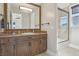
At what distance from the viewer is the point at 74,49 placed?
76.0 inches

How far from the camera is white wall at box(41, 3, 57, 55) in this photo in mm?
1953

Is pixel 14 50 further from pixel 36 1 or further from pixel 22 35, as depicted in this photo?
→ pixel 36 1

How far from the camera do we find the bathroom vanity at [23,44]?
1.88 m

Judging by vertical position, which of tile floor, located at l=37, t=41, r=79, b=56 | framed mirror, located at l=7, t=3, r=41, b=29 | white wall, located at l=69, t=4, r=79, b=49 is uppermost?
framed mirror, located at l=7, t=3, r=41, b=29

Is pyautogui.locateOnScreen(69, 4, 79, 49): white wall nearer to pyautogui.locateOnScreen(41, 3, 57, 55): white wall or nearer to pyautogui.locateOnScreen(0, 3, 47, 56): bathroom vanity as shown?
pyautogui.locateOnScreen(41, 3, 57, 55): white wall

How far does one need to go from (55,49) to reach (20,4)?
829mm

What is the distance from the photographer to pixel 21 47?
6.31ft

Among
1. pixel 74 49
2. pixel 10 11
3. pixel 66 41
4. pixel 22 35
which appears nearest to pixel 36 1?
pixel 10 11

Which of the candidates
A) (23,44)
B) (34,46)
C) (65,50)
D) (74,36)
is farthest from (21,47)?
(74,36)

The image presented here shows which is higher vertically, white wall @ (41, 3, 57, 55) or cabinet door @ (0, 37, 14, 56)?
white wall @ (41, 3, 57, 55)

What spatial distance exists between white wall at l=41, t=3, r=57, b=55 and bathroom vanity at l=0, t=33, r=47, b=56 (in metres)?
0.07

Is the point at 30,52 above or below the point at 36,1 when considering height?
below

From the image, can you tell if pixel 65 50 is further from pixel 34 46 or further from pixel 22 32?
pixel 22 32

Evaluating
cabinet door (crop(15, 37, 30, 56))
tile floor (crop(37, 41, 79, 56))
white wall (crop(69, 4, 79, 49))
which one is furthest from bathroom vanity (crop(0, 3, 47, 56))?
white wall (crop(69, 4, 79, 49))
